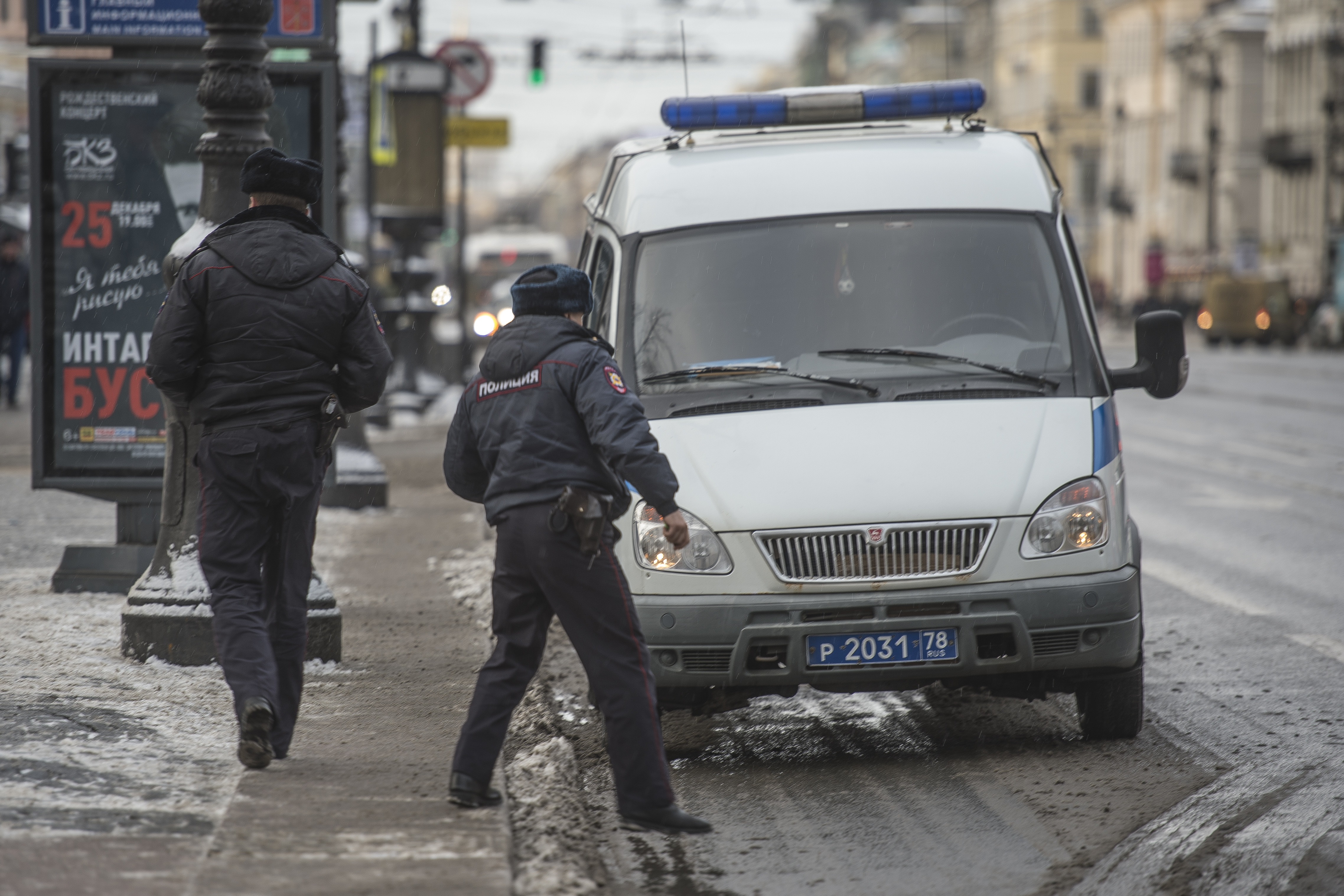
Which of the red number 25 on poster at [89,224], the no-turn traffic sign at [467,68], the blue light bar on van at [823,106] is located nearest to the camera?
the blue light bar on van at [823,106]

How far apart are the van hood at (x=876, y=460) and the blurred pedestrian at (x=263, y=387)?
1128mm

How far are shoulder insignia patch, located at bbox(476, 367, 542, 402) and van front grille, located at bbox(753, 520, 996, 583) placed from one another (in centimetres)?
117

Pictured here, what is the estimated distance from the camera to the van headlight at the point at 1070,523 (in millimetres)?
6047

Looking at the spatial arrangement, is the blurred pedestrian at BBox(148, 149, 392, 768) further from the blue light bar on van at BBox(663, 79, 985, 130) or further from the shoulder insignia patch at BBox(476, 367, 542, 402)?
the blue light bar on van at BBox(663, 79, 985, 130)

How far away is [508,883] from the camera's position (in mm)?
4512

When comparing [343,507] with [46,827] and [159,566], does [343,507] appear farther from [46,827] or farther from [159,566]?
[46,827]

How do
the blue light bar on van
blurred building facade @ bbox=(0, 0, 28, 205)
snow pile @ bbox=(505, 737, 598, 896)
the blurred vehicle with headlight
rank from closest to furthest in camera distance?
snow pile @ bbox=(505, 737, 598, 896), the blue light bar on van, blurred building facade @ bbox=(0, 0, 28, 205), the blurred vehicle with headlight

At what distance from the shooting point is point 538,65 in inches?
1067

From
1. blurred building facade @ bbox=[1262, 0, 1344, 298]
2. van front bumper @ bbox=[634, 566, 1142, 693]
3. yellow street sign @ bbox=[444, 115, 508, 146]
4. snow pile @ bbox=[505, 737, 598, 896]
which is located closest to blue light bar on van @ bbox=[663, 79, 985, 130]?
van front bumper @ bbox=[634, 566, 1142, 693]

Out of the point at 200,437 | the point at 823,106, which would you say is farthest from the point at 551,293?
the point at 823,106

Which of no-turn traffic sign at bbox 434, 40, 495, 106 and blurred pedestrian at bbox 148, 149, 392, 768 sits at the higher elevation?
no-turn traffic sign at bbox 434, 40, 495, 106

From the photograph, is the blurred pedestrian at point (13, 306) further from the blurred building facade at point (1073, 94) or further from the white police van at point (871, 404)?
the blurred building facade at point (1073, 94)

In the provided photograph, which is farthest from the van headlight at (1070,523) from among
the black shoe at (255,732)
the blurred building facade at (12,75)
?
the blurred building facade at (12,75)

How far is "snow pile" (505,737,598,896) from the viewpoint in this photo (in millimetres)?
4773
